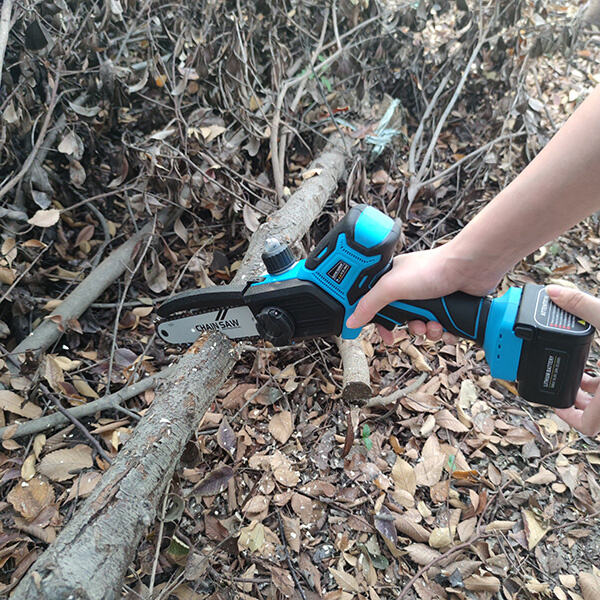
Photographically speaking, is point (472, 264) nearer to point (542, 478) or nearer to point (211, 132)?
point (542, 478)

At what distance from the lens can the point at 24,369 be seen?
213cm

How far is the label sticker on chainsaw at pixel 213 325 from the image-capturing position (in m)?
1.86

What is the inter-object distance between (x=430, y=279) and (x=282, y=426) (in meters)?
0.99

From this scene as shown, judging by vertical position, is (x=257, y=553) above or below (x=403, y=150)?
below

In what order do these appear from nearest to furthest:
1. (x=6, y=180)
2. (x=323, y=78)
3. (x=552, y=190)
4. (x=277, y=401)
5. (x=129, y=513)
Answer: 1. (x=552, y=190)
2. (x=129, y=513)
3. (x=277, y=401)
4. (x=6, y=180)
5. (x=323, y=78)

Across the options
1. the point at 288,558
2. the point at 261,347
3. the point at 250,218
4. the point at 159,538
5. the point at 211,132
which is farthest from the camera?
the point at 211,132

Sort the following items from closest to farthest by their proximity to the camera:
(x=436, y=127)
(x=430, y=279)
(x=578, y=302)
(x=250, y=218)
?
(x=578, y=302) → (x=430, y=279) → (x=250, y=218) → (x=436, y=127)

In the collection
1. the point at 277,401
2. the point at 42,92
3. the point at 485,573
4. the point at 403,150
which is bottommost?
the point at 485,573

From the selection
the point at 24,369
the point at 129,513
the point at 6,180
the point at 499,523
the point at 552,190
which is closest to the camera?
A: the point at 552,190

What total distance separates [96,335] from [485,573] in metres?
2.01

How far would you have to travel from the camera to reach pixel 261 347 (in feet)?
7.82

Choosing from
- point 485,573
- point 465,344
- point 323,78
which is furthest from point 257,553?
point 323,78

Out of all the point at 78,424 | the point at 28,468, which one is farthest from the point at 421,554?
the point at 28,468

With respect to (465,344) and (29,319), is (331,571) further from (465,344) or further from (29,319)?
(29,319)
